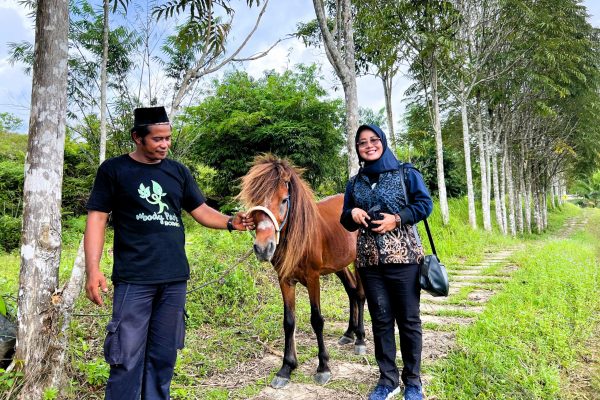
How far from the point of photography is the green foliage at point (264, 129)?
470 inches

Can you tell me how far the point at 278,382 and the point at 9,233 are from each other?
918cm

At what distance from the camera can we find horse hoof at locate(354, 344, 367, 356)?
3609 millimetres

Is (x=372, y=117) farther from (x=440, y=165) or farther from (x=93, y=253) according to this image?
(x=93, y=253)

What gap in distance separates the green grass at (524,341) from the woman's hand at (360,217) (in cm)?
132

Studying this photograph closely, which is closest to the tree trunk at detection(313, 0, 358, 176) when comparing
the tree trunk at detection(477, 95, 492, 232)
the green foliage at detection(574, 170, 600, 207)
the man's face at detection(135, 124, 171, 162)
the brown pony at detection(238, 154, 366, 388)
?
the brown pony at detection(238, 154, 366, 388)

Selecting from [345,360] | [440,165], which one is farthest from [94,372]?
[440,165]

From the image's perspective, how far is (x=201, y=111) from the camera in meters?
13.0

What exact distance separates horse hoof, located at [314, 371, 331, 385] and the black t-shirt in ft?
5.01

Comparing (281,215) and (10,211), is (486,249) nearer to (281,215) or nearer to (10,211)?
(281,215)

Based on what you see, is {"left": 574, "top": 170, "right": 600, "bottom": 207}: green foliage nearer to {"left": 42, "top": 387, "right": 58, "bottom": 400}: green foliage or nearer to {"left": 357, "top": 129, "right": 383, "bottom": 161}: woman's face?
{"left": 357, "top": 129, "right": 383, "bottom": 161}: woman's face

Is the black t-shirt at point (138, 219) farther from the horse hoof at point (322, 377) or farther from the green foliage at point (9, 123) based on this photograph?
the green foliage at point (9, 123)

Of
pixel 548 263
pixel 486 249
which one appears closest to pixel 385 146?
pixel 548 263

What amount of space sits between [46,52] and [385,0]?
33.2ft

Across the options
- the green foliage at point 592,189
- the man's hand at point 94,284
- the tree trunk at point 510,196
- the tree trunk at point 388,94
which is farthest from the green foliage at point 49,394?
the green foliage at point 592,189
